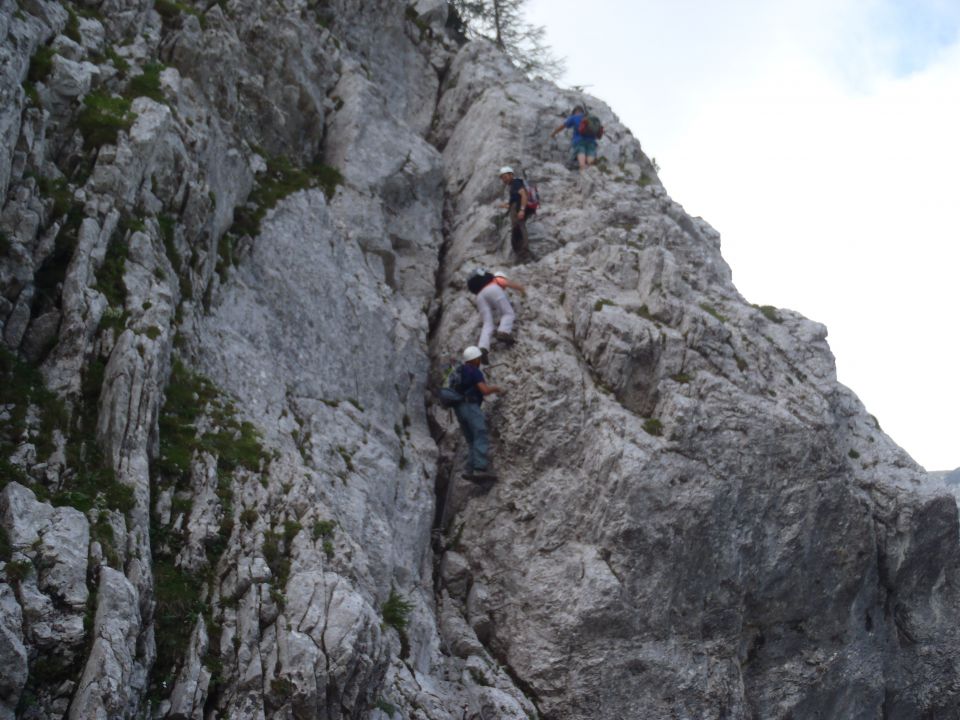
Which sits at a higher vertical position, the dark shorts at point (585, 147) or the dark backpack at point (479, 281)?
the dark shorts at point (585, 147)

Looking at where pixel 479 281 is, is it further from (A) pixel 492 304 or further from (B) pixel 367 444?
(B) pixel 367 444

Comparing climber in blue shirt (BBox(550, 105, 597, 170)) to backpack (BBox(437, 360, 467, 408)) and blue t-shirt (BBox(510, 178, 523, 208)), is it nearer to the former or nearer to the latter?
blue t-shirt (BBox(510, 178, 523, 208))

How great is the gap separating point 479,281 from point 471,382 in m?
3.22

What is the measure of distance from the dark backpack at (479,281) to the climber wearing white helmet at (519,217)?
2.11 metres

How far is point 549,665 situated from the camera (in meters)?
17.2

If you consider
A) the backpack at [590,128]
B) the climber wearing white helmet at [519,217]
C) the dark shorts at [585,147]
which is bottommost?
the climber wearing white helmet at [519,217]

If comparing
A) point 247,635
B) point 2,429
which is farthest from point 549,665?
point 2,429

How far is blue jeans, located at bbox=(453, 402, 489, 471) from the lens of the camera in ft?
64.0

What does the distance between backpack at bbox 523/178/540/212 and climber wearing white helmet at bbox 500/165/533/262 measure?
0.12 feet

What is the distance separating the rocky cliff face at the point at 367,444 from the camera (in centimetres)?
1234

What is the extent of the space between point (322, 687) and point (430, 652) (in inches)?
176

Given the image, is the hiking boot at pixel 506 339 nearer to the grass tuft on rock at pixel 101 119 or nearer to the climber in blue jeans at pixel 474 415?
the climber in blue jeans at pixel 474 415

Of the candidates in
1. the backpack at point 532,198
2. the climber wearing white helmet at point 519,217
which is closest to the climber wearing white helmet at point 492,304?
the climber wearing white helmet at point 519,217

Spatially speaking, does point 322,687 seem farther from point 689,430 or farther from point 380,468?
point 689,430
